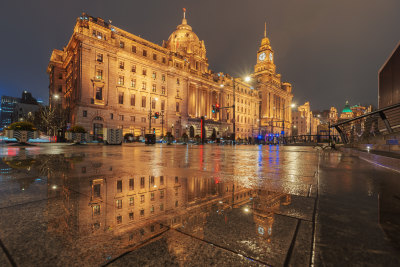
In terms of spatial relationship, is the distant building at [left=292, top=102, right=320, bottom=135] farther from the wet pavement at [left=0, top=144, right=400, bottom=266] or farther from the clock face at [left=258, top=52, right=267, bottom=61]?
the wet pavement at [left=0, top=144, right=400, bottom=266]

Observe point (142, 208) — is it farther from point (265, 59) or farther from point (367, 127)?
point (265, 59)

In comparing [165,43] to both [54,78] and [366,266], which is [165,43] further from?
[366,266]

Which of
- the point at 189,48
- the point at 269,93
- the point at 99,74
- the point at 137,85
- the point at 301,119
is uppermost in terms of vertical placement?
the point at 189,48

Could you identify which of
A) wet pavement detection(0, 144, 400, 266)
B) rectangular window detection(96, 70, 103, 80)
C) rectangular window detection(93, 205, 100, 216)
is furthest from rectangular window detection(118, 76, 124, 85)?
rectangular window detection(93, 205, 100, 216)

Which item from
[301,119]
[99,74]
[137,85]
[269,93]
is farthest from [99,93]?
[301,119]

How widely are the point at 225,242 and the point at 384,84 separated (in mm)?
23636

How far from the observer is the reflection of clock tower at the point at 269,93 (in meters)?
79.6

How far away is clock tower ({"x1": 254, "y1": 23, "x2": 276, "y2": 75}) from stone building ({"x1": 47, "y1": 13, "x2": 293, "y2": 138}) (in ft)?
79.3

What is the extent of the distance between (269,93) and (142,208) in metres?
87.2

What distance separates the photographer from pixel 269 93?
Result: 81188 millimetres

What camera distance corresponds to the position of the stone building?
33750mm

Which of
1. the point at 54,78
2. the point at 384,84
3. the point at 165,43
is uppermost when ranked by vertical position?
the point at 165,43

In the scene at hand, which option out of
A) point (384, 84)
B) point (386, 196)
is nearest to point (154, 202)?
point (386, 196)

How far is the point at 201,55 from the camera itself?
2243 inches
